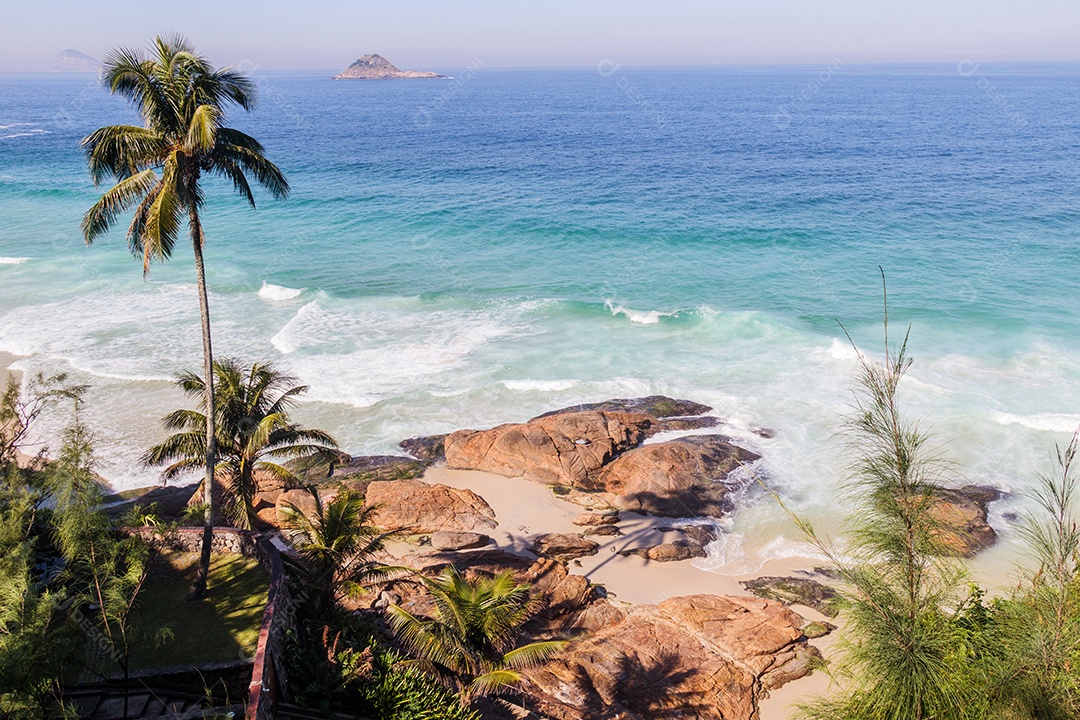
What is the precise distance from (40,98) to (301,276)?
176 meters

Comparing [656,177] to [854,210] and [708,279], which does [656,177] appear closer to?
[854,210]

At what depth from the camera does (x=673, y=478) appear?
1022 inches

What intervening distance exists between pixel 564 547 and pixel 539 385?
12128 mm

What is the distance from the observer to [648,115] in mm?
123625

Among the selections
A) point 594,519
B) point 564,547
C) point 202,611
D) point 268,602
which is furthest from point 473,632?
point 594,519

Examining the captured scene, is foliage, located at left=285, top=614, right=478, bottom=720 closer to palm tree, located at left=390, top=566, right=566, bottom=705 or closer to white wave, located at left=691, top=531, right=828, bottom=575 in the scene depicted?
palm tree, located at left=390, top=566, right=566, bottom=705

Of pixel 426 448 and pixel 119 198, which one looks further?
pixel 426 448

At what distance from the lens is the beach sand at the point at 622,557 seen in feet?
65.8

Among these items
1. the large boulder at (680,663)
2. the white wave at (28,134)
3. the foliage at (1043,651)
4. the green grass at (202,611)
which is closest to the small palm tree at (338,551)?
the green grass at (202,611)

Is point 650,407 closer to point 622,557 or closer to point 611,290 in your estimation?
point 622,557

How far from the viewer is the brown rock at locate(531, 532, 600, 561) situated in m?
22.6

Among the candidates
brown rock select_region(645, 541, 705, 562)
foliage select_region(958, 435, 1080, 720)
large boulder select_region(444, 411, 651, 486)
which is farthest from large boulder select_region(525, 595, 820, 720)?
large boulder select_region(444, 411, 651, 486)

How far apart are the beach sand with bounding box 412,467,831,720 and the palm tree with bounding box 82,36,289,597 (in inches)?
458

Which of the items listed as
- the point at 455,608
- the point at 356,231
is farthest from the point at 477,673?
the point at 356,231
